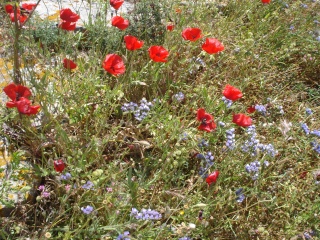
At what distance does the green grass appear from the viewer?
6.48ft

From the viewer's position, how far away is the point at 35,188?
2072mm

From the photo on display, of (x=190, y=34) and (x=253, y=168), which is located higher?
(x=190, y=34)

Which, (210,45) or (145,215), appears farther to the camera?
(210,45)

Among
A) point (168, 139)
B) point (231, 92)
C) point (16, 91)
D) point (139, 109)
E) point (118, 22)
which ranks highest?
point (118, 22)

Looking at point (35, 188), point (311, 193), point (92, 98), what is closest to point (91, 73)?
point (92, 98)

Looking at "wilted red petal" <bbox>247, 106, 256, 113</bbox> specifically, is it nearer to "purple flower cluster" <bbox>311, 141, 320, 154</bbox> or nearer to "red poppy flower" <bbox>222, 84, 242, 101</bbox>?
"purple flower cluster" <bbox>311, 141, 320, 154</bbox>

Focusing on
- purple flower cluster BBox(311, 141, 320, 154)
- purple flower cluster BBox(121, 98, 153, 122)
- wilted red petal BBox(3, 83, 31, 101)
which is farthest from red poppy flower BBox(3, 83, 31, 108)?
purple flower cluster BBox(311, 141, 320, 154)

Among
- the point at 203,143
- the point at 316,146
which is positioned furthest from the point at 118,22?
the point at 316,146

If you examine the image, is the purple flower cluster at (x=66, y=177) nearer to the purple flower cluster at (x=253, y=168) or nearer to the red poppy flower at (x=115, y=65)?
the red poppy flower at (x=115, y=65)

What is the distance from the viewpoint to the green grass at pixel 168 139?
1977 mm

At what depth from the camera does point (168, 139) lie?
233 cm

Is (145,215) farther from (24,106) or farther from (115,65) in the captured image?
(115,65)

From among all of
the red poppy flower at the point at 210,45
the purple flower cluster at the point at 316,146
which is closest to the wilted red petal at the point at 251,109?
the purple flower cluster at the point at 316,146

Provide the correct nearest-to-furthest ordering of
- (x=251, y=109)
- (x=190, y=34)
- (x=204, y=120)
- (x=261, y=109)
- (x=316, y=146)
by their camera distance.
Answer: (x=204, y=120) < (x=316, y=146) < (x=190, y=34) < (x=261, y=109) < (x=251, y=109)
